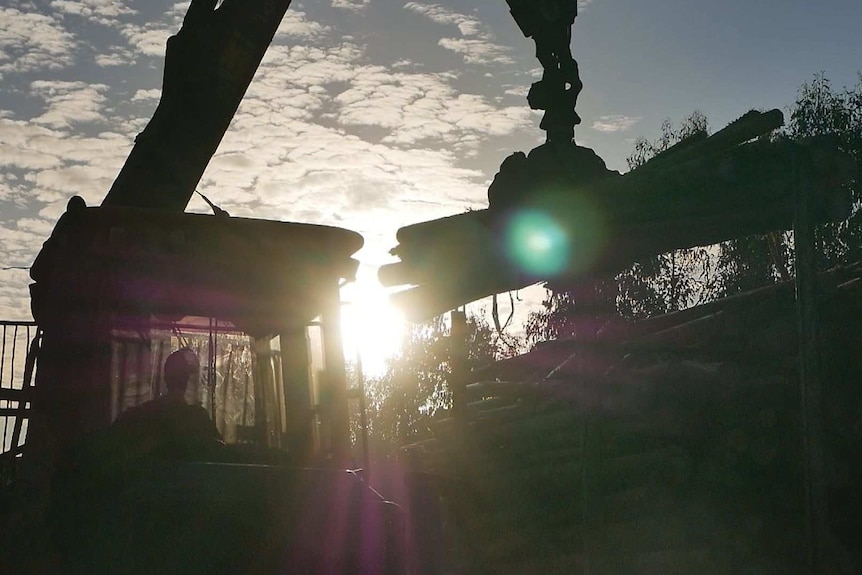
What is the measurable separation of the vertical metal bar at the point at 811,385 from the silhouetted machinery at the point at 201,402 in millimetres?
2217

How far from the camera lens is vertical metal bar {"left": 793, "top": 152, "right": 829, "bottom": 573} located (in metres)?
4.63

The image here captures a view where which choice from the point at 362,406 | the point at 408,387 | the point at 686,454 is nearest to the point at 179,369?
the point at 362,406

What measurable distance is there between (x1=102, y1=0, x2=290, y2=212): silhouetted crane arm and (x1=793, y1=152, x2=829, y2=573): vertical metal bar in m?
3.92

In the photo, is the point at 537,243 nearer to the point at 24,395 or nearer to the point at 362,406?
the point at 362,406

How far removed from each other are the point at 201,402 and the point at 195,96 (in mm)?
2734

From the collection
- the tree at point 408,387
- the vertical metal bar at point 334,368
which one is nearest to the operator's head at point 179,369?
the vertical metal bar at point 334,368

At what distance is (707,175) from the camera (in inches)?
183

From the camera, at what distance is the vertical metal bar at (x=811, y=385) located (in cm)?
463

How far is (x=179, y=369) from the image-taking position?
13.8 feet

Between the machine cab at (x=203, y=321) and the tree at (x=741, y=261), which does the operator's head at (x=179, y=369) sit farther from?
the tree at (x=741, y=261)

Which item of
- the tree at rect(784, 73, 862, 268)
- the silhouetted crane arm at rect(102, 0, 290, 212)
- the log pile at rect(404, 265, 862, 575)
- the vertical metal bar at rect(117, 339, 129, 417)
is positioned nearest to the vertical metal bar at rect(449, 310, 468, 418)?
the log pile at rect(404, 265, 862, 575)

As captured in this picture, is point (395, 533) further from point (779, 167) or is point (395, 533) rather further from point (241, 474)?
point (779, 167)

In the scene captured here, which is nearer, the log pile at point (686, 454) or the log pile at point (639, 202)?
the log pile at point (639, 202)

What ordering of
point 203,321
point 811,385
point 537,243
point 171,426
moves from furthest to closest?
point 537,243 < point 811,385 < point 203,321 < point 171,426
